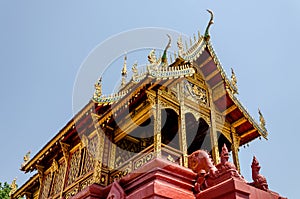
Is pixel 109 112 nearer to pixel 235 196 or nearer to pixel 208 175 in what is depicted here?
pixel 208 175

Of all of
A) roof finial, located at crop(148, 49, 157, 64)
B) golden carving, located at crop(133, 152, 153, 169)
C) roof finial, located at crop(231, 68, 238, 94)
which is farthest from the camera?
roof finial, located at crop(231, 68, 238, 94)

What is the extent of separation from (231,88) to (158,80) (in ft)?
10.4

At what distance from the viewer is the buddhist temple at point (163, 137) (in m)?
5.79

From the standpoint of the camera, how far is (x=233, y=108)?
9000mm

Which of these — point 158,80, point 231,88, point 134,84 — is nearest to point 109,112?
point 134,84

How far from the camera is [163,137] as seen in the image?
9594 mm

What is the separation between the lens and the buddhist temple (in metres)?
5.79

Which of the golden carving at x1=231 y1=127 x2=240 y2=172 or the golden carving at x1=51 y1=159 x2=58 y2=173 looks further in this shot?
the golden carving at x1=51 y1=159 x2=58 y2=173

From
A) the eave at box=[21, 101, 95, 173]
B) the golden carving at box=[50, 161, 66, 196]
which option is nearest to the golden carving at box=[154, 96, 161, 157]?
the eave at box=[21, 101, 95, 173]

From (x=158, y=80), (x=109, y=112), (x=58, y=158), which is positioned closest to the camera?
(x=158, y=80)

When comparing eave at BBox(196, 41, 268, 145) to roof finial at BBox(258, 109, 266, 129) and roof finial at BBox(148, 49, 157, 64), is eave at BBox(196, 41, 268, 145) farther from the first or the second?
roof finial at BBox(148, 49, 157, 64)

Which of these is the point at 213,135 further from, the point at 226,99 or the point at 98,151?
the point at 98,151

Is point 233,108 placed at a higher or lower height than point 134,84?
higher

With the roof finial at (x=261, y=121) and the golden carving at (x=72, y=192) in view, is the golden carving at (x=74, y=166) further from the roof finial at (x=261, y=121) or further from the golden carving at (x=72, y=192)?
the roof finial at (x=261, y=121)
